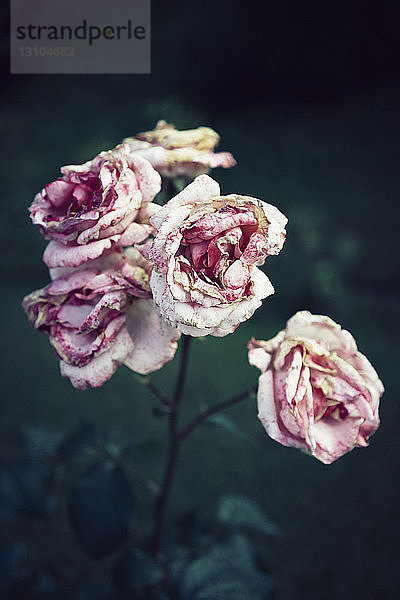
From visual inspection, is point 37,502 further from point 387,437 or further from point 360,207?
point 360,207

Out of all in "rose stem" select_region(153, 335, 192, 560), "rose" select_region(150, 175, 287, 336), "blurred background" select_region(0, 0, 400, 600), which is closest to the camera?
"rose" select_region(150, 175, 287, 336)

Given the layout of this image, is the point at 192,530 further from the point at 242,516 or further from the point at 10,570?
the point at 10,570

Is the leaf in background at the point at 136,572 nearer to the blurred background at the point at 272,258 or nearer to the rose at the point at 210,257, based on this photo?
the blurred background at the point at 272,258

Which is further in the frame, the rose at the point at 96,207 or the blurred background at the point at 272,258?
the blurred background at the point at 272,258

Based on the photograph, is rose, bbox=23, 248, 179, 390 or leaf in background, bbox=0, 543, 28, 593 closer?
rose, bbox=23, 248, 179, 390

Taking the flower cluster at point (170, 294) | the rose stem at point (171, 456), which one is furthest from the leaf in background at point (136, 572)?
the flower cluster at point (170, 294)

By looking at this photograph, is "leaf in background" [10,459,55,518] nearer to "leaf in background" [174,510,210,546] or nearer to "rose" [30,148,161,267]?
"leaf in background" [174,510,210,546]

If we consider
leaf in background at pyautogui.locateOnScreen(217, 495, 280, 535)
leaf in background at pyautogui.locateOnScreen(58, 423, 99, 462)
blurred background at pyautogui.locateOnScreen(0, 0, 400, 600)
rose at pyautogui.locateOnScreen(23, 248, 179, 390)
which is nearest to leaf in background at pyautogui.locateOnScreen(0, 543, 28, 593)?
blurred background at pyautogui.locateOnScreen(0, 0, 400, 600)

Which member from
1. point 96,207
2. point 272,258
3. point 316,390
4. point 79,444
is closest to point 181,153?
point 96,207
